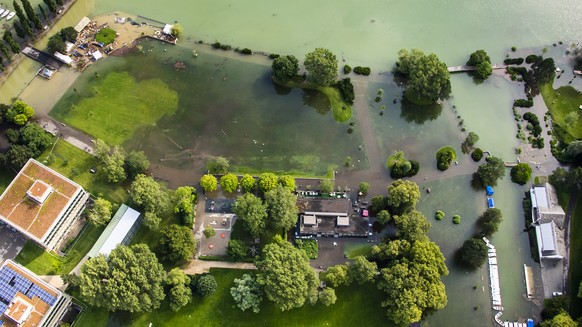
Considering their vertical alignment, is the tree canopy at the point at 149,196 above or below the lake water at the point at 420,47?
below

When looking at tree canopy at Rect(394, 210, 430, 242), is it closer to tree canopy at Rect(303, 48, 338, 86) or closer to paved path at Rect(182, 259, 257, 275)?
paved path at Rect(182, 259, 257, 275)

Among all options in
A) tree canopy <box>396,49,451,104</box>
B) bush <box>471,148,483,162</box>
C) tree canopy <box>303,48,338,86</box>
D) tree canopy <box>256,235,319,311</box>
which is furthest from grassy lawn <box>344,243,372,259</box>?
tree canopy <box>396,49,451,104</box>

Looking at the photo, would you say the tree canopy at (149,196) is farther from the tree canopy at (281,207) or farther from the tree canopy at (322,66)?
the tree canopy at (322,66)

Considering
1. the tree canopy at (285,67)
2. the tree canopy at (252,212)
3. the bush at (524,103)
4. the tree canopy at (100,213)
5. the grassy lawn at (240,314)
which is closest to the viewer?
the grassy lawn at (240,314)

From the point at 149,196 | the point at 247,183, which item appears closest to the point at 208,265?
the point at 149,196

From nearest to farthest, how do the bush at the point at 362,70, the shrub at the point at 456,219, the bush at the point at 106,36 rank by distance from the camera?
the shrub at the point at 456,219
the bush at the point at 362,70
the bush at the point at 106,36

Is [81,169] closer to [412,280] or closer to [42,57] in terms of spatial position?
[42,57]

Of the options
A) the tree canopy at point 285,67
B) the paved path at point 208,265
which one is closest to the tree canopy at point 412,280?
the paved path at point 208,265
